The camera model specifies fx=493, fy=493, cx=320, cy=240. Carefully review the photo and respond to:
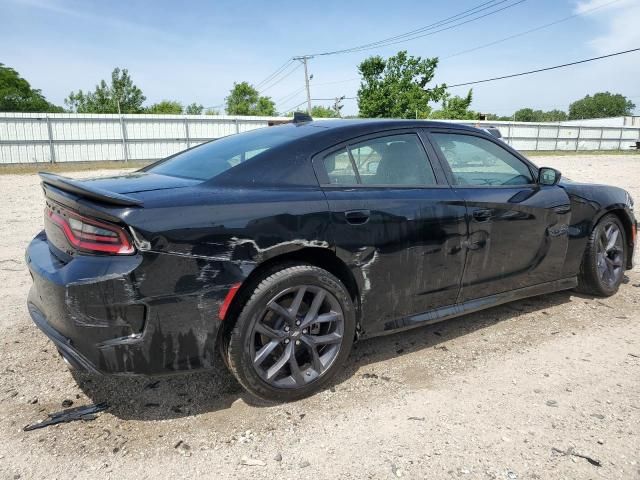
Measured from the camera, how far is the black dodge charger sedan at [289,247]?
7.45 ft

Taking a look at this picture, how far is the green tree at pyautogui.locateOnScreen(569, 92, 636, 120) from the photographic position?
120m

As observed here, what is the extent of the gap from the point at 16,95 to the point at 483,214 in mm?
54194

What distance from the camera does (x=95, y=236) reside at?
2.28 metres

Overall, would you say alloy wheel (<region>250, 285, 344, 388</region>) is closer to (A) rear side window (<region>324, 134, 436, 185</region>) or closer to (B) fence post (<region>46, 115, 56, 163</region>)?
(A) rear side window (<region>324, 134, 436, 185</region>)

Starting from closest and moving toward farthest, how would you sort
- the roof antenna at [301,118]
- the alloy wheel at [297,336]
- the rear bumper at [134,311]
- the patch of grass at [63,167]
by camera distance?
the rear bumper at [134,311]
the alloy wheel at [297,336]
the roof antenna at [301,118]
the patch of grass at [63,167]

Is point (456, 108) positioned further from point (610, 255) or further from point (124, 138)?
point (610, 255)

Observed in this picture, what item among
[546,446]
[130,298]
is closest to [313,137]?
[130,298]

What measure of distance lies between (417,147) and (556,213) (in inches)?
52.7

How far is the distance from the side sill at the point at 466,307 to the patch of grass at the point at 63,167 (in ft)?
66.4

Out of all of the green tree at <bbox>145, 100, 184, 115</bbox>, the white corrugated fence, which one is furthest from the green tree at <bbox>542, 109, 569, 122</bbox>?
the white corrugated fence

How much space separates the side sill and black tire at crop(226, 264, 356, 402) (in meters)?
0.31

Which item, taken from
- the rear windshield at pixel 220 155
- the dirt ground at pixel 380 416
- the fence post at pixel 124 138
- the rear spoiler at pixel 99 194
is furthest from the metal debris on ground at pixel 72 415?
the fence post at pixel 124 138

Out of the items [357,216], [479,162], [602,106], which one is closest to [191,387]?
[357,216]

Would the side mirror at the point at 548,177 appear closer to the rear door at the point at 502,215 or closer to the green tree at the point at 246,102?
the rear door at the point at 502,215
